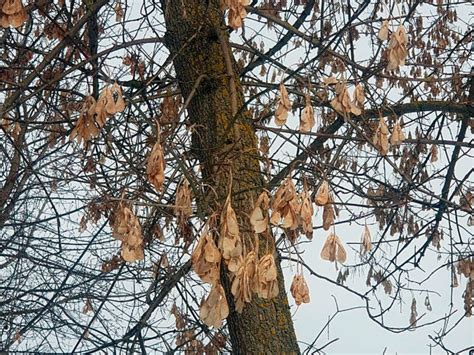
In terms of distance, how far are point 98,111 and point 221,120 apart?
1.02 m

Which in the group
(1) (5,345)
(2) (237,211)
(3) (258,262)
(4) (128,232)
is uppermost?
(1) (5,345)

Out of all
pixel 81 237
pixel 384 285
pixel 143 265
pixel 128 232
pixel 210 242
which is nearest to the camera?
pixel 210 242

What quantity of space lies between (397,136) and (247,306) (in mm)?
882

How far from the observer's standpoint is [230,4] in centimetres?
224

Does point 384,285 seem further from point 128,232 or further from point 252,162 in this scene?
point 128,232

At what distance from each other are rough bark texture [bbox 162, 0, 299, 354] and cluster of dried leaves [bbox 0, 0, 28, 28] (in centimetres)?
82

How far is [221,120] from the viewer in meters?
3.21

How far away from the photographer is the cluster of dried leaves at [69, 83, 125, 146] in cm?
224

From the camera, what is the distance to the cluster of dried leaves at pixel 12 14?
2.27 meters

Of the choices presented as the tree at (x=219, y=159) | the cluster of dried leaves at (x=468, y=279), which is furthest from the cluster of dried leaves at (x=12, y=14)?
the cluster of dried leaves at (x=468, y=279)

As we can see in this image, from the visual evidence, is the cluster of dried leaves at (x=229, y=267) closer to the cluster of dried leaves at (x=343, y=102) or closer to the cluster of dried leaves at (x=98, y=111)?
the cluster of dried leaves at (x=98, y=111)

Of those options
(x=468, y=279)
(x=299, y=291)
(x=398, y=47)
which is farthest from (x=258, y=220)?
(x=468, y=279)

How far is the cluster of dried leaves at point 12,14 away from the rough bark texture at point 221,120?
82 cm

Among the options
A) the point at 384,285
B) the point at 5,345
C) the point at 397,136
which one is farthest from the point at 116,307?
the point at 397,136
